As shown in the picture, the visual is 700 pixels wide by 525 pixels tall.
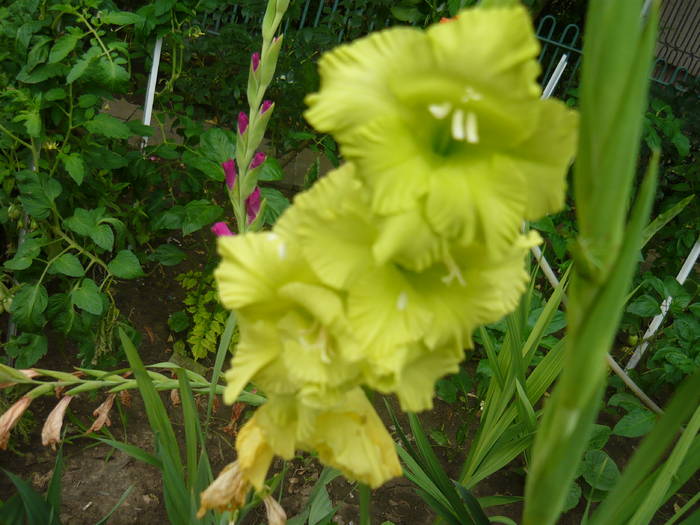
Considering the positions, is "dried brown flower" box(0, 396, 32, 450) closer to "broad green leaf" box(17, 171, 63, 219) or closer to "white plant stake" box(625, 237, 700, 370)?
"broad green leaf" box(17, 171, 63, 219)

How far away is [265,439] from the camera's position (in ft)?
1.91

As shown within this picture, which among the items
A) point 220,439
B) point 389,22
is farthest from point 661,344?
point 389,22

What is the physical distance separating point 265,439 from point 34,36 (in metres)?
1.40

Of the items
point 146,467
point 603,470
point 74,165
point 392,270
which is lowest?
point 146,467

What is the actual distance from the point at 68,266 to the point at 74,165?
26cm

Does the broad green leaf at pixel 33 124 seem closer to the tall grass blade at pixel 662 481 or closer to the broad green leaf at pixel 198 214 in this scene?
the broad green leaf at pixel 198 214

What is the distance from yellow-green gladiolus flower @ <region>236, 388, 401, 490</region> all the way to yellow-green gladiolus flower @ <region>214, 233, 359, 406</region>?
1.1 inches

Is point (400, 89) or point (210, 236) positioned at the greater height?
point (400, 89)

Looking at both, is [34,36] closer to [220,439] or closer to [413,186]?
[220,439]

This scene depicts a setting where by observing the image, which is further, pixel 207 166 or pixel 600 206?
pixel 207 166

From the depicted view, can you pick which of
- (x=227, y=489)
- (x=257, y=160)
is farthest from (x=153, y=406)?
(x=257, y=160)

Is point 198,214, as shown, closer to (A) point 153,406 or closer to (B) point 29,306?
(B) point 29,306

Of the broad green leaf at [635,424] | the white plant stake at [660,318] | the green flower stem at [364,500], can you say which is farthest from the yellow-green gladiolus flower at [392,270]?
the white plant stake at [660,318]

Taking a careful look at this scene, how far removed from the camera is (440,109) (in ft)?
1.52
